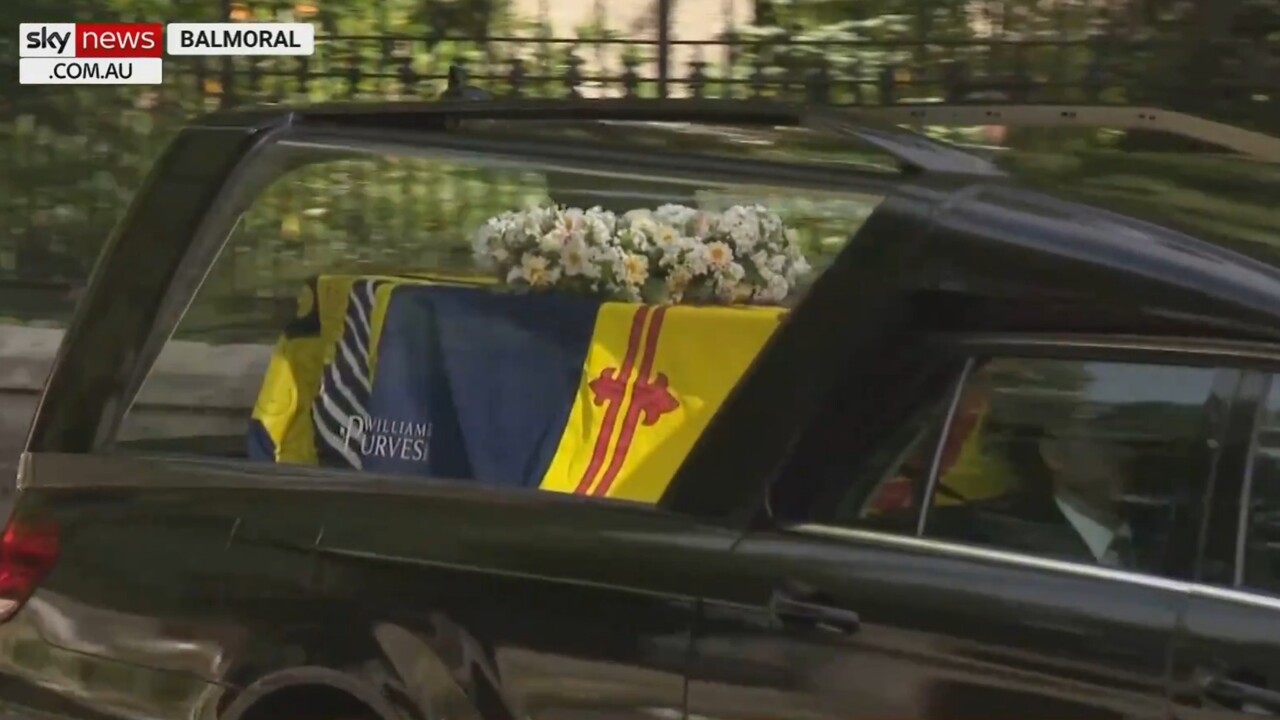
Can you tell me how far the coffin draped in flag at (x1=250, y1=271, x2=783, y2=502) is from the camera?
145 inches

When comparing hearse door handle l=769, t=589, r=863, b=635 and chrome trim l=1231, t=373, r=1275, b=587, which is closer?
chrome trim l=1231, t=373, r=1275, b=587

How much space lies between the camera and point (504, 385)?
3.91m

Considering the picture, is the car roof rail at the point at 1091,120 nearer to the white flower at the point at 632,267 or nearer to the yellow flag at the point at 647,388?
the yellow flag at the point at 647,388

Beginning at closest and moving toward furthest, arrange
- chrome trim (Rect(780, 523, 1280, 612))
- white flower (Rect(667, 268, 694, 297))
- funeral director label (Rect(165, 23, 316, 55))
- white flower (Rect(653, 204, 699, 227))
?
chrome trim (Rect(780, 523, 1280, 612)) → white flower (Rect(653, 204, 699, 227)) → white flower (Rect(667, 268, 694, 297)) → funeral director label (Rect(165, 23, 316, 55))

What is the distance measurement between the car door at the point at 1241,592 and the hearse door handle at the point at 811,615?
0.50 metres

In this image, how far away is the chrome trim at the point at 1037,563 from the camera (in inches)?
103

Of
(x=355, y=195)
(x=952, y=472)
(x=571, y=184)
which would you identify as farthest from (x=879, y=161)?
(x=355, y=195)

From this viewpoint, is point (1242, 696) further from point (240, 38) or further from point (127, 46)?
point (127, 46)

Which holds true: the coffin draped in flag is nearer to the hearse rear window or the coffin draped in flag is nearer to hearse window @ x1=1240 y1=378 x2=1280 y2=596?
the hearse rear window

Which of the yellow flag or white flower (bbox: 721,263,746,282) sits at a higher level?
white flower (bbox: 721,263,746,282)

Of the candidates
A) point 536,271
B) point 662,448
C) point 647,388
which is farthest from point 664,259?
point 662,448

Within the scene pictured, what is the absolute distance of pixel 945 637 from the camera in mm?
2754

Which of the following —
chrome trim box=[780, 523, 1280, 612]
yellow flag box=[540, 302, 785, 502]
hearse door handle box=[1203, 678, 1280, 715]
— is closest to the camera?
hearse door handle box=[1203, 678, 1280, 715]

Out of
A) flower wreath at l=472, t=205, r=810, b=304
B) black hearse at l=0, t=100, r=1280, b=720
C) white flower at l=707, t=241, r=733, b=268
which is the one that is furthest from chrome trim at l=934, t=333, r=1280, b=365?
white flower at l=707, t=241, r=733, b=268
